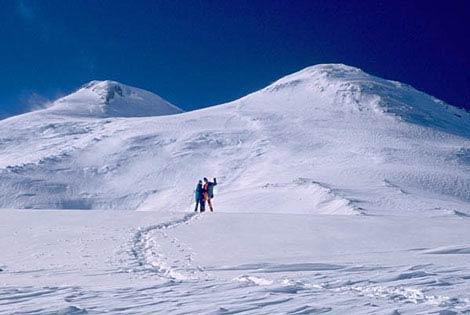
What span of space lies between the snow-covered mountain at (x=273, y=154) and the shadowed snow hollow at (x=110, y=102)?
23235 mm

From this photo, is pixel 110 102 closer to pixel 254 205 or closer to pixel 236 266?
pixel 254 205

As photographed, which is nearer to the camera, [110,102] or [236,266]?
[236,266]

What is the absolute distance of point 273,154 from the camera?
6738 cm

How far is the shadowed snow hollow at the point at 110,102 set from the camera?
441ft

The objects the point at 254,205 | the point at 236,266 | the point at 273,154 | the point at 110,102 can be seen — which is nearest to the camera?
the point at 236,266

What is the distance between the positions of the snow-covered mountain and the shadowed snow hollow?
23.2 meters

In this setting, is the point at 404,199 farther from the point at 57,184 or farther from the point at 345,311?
the point at 57,184

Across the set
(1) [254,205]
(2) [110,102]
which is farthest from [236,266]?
(2) [110,102]

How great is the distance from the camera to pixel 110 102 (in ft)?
496

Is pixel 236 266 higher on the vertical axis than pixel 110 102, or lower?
lower

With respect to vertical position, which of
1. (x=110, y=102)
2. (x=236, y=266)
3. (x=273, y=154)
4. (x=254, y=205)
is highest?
(x=110, y=102)

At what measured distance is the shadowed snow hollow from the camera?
13438 cm

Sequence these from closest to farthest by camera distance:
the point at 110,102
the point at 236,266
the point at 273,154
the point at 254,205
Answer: the point at 236,266 < the point at 254,205 < the point at 273,154 < the point at 110,102

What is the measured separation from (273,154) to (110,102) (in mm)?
91032
